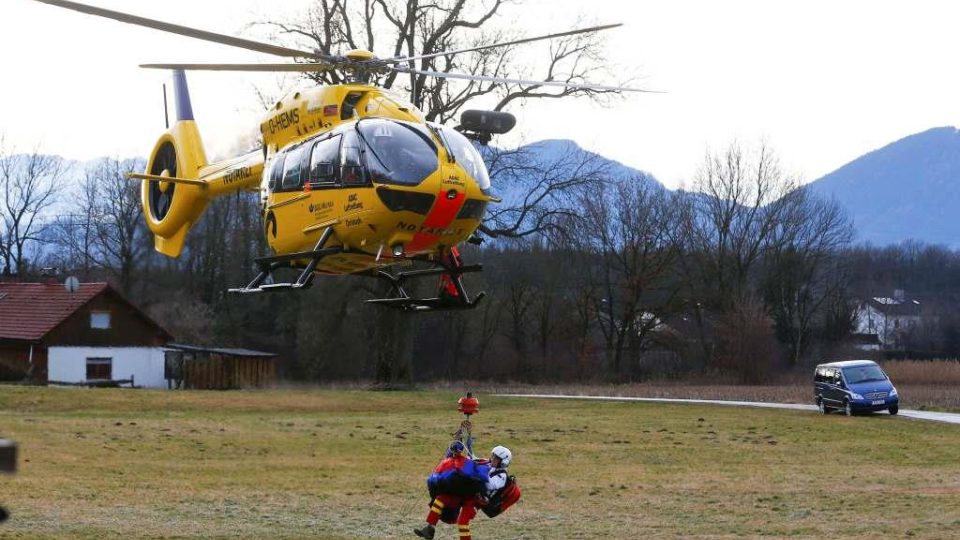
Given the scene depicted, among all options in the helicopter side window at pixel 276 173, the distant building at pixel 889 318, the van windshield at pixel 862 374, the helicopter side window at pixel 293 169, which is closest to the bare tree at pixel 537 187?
the van windshield at pixel 862 374

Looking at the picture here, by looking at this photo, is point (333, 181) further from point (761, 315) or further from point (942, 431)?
point (761, 315)

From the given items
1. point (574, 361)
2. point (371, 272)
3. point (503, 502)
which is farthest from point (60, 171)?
point (503, 502)

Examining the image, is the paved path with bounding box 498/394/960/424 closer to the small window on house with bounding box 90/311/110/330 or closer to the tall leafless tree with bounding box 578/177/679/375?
the small window on house with bounding box 90/311/110/330

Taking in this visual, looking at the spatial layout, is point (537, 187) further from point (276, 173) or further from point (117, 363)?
point (276, 173)

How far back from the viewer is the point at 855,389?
42.7m

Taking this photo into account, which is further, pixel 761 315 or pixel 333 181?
pixel 761 315

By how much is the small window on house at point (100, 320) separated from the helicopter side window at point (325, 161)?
1754 inches

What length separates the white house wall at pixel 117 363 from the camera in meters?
59.8

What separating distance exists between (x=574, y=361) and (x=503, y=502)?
64293 millimetres

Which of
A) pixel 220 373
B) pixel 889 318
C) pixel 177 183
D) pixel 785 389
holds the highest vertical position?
pixel 889 318

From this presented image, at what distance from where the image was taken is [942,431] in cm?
3728

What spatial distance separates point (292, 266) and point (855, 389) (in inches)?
1069

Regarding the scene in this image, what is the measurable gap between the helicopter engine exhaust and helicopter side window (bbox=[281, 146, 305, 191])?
4441mm

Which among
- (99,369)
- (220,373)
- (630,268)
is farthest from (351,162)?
(630,268)
